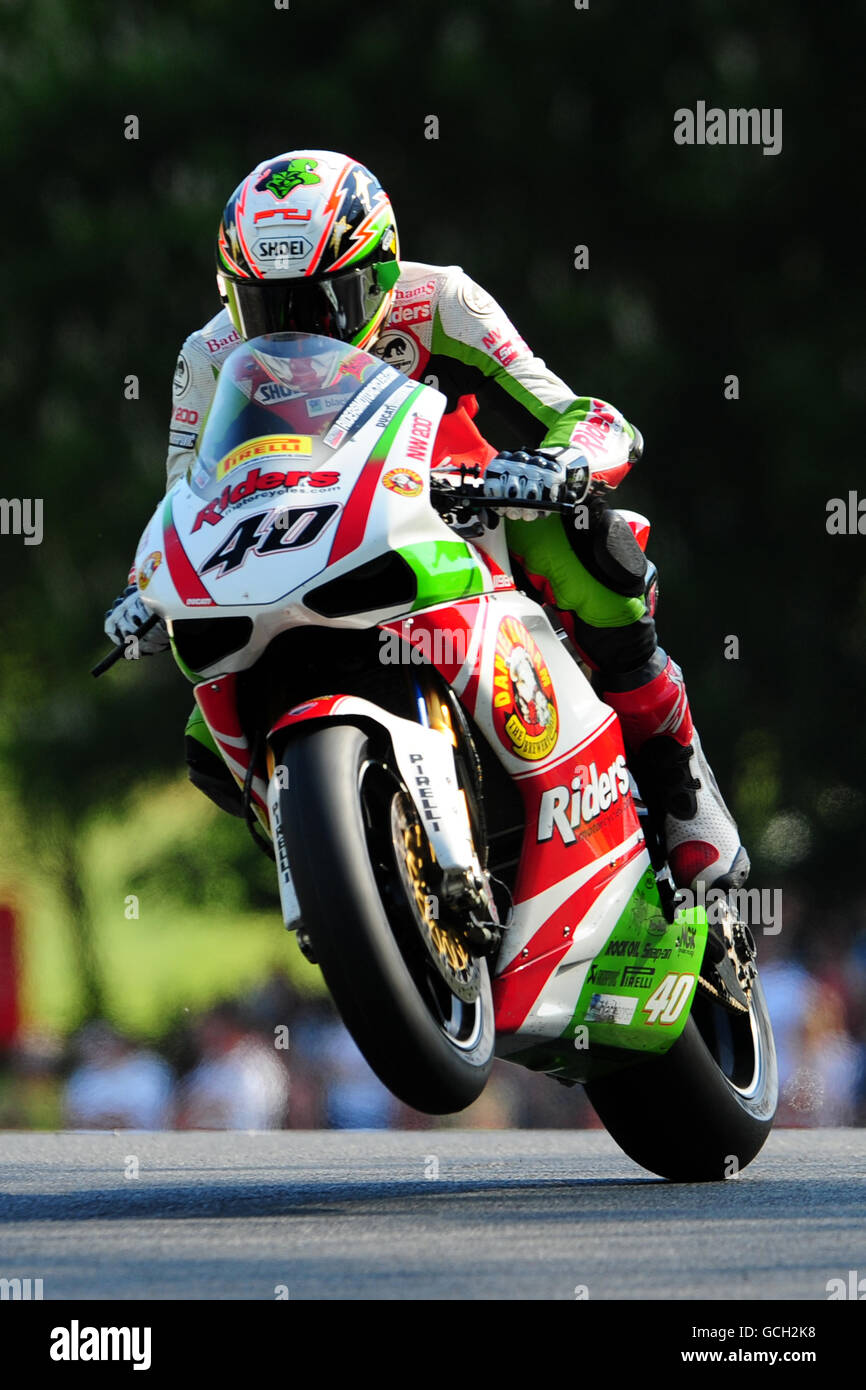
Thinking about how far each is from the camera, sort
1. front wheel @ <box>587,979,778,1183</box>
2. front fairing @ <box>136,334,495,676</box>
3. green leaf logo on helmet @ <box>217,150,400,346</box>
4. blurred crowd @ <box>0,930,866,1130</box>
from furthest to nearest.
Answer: blurred crowd @ <box>0,930,866,1130</box>
front wheel @ <box>587,979,778,1183</box>
green leaf logo on helmet @ <box>217,150,400,346</box>
front fairing @ <box>136,334,495,676</box>

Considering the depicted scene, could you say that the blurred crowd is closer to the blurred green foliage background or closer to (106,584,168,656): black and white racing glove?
the blurred green foliage background

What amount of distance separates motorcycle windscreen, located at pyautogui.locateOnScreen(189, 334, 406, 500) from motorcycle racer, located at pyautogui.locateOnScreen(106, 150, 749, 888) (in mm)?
131

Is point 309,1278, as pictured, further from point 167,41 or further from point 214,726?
point 167,41

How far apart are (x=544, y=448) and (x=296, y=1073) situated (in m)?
6.28

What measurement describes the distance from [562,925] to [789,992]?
549 centimetres

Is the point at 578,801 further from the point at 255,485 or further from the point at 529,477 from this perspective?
the point at 255,485

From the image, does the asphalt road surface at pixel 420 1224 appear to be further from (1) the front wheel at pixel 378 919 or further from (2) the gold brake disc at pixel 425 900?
(2) the gold brake disc at pixel 425 900

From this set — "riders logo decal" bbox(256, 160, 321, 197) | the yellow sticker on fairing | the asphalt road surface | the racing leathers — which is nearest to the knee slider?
the racing leathers

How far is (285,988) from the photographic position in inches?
440

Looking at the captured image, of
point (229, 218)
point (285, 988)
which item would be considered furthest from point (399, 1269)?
point (285, 988)

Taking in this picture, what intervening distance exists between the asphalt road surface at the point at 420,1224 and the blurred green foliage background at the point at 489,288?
4874 millimetres

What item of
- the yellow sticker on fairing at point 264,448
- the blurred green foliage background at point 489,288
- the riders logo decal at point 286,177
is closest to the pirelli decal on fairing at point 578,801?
the yellow sticker on fairing at point 264,448

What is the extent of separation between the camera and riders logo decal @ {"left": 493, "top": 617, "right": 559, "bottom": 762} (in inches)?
166

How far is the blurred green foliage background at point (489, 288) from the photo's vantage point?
11.0m
